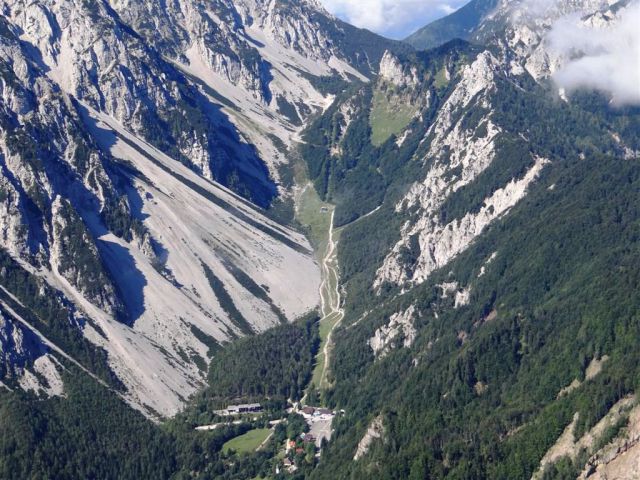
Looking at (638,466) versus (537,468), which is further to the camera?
(537,468)

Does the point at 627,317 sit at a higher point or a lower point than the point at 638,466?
higher

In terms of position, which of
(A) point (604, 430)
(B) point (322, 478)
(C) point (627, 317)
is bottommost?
(B) point (322, 478)

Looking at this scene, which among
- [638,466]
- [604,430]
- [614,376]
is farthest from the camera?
[614,376]

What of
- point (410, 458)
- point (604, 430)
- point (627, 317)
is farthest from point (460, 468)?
point (627, 317)

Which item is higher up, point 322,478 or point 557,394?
point 557,394

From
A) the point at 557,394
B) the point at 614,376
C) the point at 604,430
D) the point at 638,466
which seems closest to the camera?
the point at 638,466

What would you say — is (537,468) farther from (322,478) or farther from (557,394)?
(322,478)

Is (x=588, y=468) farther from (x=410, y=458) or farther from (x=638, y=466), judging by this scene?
(x=410, y=458)

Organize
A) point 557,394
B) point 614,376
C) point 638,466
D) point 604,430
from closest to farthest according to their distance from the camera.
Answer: point 638,466
point 604,430
point 614,376
point 557,394

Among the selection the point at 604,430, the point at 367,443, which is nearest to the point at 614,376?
the point at 604,430
